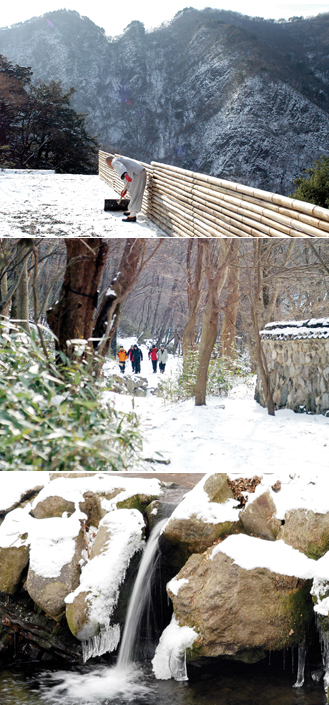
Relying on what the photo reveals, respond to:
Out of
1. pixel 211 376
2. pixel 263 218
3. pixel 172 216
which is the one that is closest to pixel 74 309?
pixel 172 216

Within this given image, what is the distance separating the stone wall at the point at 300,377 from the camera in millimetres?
3037

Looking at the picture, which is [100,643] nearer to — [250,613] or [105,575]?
[105,575]

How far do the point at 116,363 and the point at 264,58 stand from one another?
247cm

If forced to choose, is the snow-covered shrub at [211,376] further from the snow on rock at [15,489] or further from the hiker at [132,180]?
the snow on rock at [15,489]

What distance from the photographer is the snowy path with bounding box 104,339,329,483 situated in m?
3.03

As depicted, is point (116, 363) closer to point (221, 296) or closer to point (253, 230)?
point (221, 296)

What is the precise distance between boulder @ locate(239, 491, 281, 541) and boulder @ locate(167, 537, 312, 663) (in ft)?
1.18

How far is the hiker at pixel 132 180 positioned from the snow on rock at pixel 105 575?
2169 mm

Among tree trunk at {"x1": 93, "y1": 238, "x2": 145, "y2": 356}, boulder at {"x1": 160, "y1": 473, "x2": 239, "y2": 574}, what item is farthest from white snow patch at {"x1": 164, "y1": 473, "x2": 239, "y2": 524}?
tree trunk at {"x1": 93, "y1": 238, "x2": 145, "y2": 356}

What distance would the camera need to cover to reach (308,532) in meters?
3.19

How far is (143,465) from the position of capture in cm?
317

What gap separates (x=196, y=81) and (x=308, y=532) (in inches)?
131

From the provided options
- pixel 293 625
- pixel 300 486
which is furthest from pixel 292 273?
pixel 293 625

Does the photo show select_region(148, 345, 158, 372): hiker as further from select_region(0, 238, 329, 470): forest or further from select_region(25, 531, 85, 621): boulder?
select_region(25, 531, 85, 621): boulder
